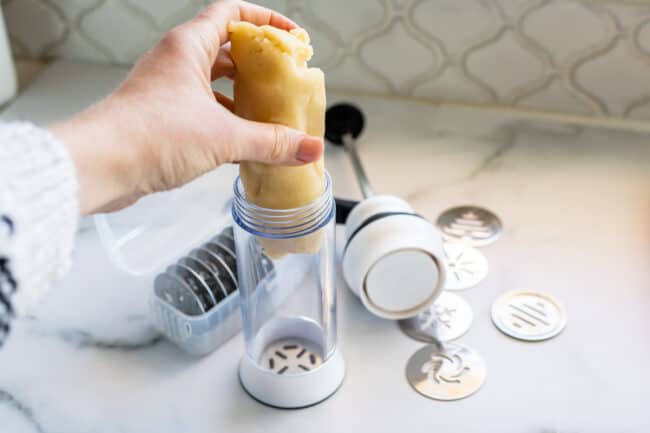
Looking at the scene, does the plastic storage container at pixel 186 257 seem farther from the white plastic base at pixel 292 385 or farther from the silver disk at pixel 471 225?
the silver disk at pixel 471 225

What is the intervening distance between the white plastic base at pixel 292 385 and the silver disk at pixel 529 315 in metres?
0.16

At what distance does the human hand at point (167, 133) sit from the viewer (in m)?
0.50

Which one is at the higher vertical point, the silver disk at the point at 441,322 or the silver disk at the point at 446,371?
the silver disk at the point at 441,322

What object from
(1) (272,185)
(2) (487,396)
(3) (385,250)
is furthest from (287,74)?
(2) (487,396)

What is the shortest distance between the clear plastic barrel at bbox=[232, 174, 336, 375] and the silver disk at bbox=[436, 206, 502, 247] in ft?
0.48

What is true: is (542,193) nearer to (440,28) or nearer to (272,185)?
(440,28)

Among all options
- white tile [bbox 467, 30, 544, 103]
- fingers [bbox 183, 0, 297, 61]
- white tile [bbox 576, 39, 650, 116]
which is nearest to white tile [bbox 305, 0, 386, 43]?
white tile [bbox 467, 30, 544, 103]

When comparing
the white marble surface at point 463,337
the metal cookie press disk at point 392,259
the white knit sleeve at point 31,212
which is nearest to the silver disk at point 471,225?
the white marble surface at point 463,337

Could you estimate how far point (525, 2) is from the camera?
0.91 m

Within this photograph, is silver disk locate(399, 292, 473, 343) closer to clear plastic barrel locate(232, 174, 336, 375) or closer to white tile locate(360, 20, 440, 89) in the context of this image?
clear plastic barrel locate(232, 174, 336, 375)

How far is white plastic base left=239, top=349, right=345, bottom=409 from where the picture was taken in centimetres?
66

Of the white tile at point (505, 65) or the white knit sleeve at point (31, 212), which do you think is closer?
the white knit sleeve at point (31, 212)

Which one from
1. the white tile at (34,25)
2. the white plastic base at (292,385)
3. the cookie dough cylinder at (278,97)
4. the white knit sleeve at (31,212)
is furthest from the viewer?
the white tile at (34,25)

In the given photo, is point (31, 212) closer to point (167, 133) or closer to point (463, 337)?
point (167, 133)
